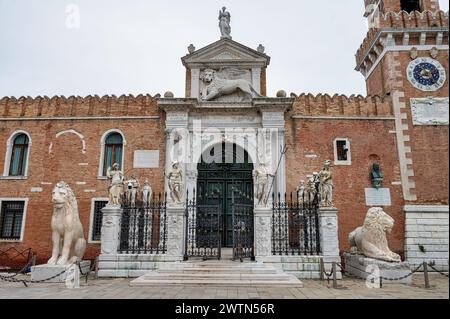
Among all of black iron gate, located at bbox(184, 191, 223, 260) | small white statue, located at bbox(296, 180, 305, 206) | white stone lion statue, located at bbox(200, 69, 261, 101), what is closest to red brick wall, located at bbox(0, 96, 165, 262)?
white stone lion statue, located at bbox(200, 69, 261, 101)

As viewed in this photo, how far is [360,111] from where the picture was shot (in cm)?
1595

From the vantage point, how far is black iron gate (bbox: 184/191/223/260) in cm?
1118

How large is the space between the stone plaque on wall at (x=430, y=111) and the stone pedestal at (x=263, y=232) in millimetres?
8594

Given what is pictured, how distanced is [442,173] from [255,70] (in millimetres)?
8844

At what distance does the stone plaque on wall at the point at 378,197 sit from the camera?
14781 millimetres

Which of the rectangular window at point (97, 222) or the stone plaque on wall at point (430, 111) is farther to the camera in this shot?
the stone plaque on wall at point (430, 111)

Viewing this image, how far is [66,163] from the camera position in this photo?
15.7 m

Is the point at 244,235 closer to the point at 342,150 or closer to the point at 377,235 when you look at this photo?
the point at 377,235

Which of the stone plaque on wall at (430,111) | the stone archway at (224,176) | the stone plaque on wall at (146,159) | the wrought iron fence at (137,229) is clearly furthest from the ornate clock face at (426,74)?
the wrought iron fence at (137,229)

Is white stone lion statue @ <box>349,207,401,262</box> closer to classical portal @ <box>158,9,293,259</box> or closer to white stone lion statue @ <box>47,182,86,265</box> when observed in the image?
classical portal @ <box>158,9,293,259</box>

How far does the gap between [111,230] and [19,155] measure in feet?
25.2

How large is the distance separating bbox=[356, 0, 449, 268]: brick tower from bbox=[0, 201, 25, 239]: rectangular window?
51.6 feet

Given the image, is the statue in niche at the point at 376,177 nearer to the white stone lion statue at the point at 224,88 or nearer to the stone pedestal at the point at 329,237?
the stone pedestal at the point at 329,237

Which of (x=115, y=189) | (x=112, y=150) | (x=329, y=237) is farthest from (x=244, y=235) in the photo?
(x=112, y=150)
